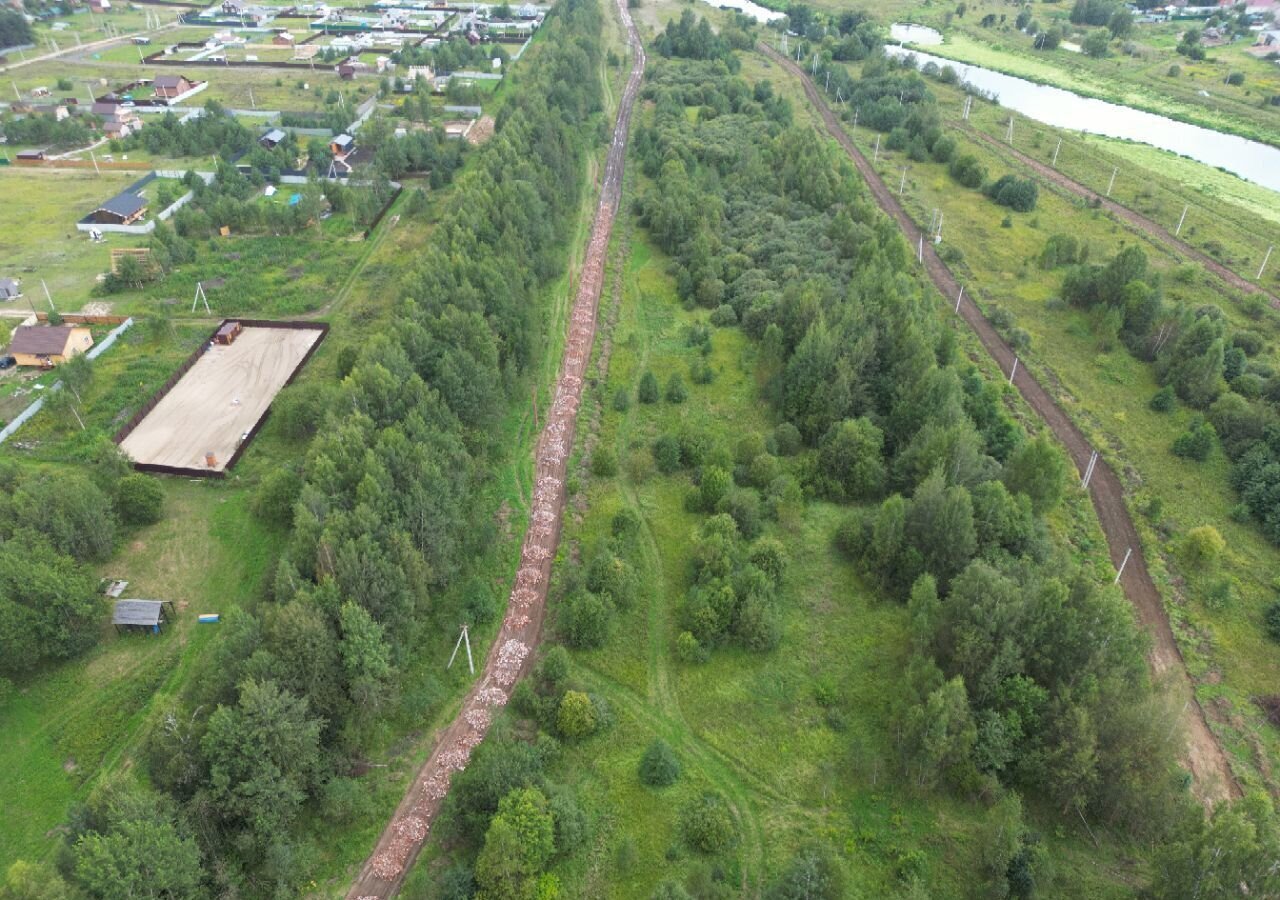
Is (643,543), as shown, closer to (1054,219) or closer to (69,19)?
(1054,219)

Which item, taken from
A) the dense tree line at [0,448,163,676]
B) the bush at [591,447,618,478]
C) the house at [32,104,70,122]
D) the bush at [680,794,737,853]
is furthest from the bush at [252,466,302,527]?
the house at [32,104,70,122]

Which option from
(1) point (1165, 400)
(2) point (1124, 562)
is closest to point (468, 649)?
(2) point (1124, 562)

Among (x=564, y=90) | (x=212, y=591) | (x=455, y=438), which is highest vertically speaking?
(x=564, y=90)

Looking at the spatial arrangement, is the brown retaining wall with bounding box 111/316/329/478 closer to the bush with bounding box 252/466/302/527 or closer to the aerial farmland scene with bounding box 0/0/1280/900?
the aerial farmland scene with bounding box 0/0/1280/900

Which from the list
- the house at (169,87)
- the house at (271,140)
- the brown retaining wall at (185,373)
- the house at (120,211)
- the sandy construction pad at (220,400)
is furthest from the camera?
the house at (169,87)

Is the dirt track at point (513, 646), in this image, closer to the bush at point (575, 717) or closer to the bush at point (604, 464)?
the bush at point (604, 464)

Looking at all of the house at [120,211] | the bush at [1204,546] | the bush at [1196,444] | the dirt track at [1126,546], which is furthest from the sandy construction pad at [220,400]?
the bush at [1196,444]

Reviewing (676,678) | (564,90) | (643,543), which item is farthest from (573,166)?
(676,678)
